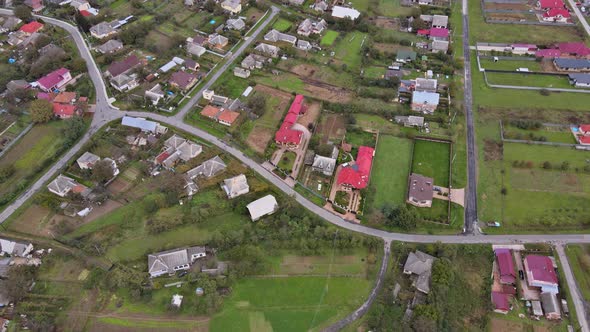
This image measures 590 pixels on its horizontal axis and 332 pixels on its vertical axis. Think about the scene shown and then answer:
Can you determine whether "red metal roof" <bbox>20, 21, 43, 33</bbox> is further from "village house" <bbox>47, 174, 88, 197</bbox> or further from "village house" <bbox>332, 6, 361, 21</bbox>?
"village house" <bbox>332, 6, 361, 21</bbox>

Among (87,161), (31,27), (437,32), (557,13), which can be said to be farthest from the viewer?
(557,13)

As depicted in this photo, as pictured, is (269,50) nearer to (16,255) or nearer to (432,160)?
(432,160)

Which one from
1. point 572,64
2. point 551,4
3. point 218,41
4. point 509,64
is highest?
point 551,4

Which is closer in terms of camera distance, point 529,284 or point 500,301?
point 500,301

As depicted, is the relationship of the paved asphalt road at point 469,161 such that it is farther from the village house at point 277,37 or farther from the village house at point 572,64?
the village house at point 277,37

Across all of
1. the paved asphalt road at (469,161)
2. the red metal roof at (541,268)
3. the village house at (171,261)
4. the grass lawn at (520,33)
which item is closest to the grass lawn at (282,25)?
the paved asphalt road at (469,161)

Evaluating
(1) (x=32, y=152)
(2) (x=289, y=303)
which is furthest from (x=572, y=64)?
(1) (x=32, y=152)

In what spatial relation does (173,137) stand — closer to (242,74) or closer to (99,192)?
(99,192)

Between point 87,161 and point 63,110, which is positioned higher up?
point 63,110
